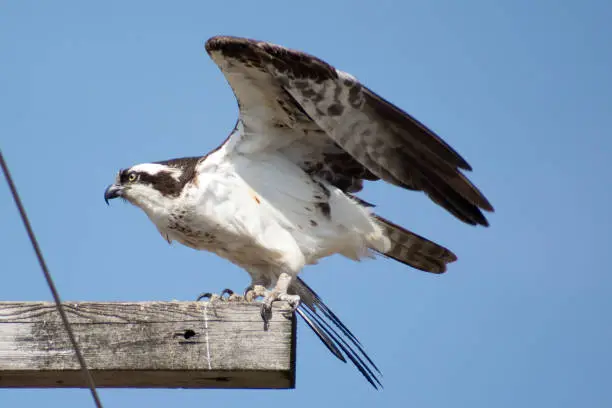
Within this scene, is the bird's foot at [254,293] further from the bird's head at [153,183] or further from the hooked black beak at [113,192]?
the hooked black beak at [113,192]

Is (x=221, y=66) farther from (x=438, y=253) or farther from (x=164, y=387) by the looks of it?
(x=164, y=387)

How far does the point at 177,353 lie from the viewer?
306 centimetres

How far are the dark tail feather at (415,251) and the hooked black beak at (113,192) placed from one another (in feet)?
5.26

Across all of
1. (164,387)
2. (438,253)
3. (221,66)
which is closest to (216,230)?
(221,66)

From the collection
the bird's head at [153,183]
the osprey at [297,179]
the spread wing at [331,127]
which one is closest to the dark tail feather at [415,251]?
the osprey at [297,179]

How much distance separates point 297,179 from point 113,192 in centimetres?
116

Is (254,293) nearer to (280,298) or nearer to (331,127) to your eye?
(331,127)

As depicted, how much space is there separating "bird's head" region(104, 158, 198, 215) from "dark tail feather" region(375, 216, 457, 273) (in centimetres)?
123

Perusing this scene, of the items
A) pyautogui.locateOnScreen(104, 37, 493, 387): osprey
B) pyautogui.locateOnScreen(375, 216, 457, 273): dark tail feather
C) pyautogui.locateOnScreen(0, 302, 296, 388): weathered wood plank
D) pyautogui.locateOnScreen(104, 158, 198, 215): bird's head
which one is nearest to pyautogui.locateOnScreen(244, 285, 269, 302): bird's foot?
pyautogui.locateOnScreen(104, 37, 493, 387): osprey

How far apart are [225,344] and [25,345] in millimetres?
616

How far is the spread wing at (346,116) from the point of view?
516cm

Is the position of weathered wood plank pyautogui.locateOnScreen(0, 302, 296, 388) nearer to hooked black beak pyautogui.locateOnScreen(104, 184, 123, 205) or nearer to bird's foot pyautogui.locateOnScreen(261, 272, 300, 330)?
bird's foot pyautogui.locateOnScreen(261, 272, 300, 330)

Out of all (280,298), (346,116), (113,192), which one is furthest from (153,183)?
(280,298)

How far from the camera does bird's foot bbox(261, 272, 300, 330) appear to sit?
Result: 3.10 metres
